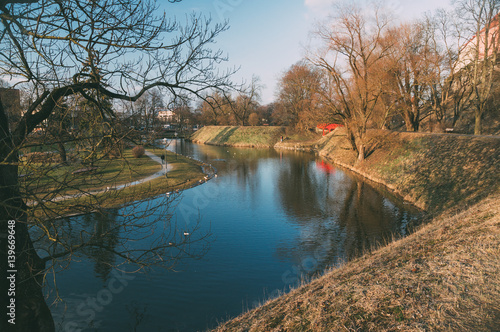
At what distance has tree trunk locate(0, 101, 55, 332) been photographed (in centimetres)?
468

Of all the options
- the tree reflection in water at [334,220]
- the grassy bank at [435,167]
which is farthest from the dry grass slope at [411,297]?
the grassy bank at [435,167]

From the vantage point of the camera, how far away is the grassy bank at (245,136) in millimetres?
63500

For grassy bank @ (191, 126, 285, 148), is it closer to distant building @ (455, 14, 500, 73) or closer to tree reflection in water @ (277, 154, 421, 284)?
distant building @ (455, 14, 500, 73)

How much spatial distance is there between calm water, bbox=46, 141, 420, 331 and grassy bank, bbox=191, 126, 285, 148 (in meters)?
41.9

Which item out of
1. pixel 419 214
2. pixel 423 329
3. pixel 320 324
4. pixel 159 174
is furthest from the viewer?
pixel 159 174

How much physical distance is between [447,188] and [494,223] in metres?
9.67

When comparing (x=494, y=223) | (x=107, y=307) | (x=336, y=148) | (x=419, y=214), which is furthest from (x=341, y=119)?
(x=107, y=307)

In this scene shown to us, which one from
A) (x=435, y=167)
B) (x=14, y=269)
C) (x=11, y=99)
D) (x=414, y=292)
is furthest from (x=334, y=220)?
(x=11, y=99)

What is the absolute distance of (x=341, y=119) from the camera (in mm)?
29844

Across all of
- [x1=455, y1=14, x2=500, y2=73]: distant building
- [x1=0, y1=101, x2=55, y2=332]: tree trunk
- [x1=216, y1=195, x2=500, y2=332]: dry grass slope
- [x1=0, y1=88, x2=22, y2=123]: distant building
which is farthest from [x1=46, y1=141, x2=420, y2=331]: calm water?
[x1=455, y1=14, x2=500, y2=73]: distant building

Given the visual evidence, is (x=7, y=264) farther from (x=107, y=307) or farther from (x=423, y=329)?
(x=423, y=329)

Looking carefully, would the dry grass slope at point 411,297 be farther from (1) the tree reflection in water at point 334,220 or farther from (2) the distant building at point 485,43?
(2) the distant building at point 485,43

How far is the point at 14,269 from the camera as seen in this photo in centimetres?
483

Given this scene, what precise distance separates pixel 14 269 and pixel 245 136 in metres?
63.0
